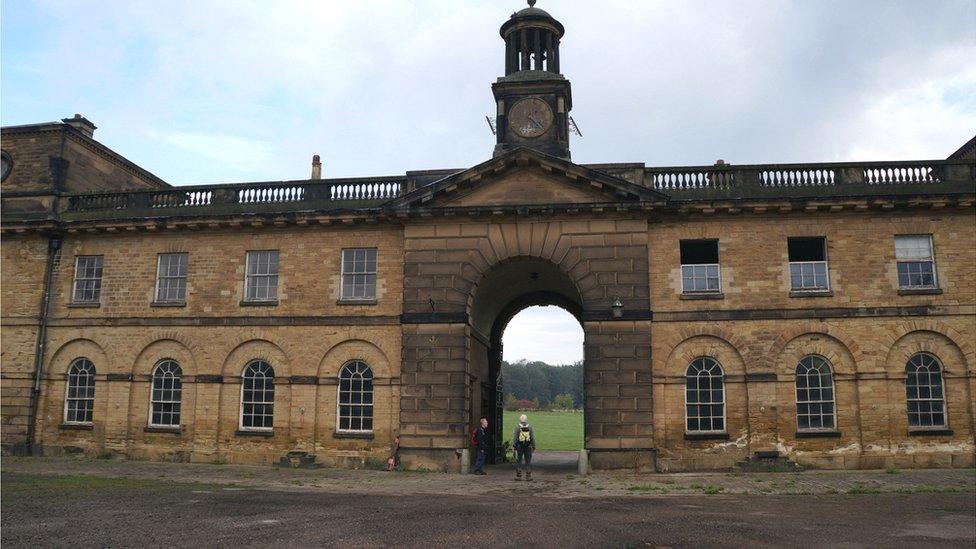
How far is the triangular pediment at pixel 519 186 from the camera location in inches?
816

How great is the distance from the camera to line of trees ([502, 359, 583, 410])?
347 feet

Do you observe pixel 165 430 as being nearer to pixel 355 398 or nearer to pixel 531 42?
pixel 355 398

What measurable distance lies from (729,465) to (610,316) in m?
5.14

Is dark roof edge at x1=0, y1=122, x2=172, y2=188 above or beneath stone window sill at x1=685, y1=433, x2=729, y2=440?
above

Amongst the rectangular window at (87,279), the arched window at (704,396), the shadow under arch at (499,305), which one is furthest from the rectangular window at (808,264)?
the rectangular window at (87,279)

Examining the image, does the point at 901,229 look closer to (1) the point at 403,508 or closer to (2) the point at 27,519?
(1) the point at 403,508

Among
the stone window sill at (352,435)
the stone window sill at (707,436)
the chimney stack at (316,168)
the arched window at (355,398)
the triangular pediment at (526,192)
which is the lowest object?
the stone window sill at (352,435)

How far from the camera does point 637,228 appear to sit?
20.8 meters

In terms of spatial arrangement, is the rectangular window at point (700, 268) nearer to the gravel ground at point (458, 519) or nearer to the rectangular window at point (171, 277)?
the gravel ground at point (458, 519)

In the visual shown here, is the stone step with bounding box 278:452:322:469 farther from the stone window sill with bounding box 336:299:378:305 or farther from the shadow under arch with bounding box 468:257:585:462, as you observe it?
the shadow under arch with bounding box 468:257:585:462

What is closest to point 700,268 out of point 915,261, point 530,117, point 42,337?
point 915,261

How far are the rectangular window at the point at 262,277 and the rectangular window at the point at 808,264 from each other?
51.2 feet

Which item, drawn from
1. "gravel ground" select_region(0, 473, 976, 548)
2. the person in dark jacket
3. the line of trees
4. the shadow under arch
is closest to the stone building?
the shadow under arch

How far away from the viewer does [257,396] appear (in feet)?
73.2
